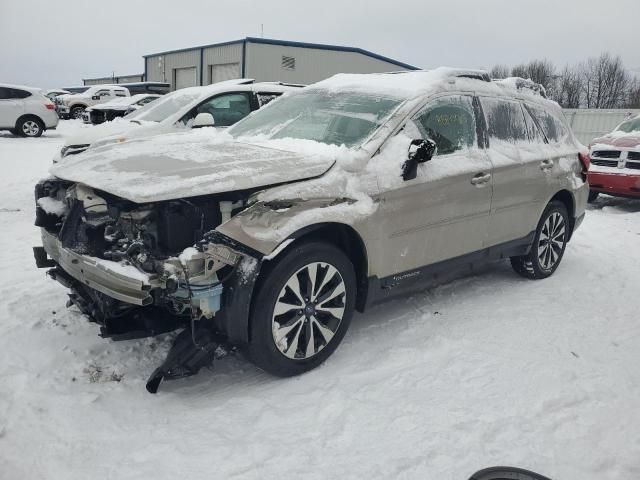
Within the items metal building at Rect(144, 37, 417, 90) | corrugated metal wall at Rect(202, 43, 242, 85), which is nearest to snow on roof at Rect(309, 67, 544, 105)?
metal building at Rect(144, 37, 417, 90)

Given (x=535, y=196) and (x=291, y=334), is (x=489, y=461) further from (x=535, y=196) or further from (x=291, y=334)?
(x=535, y=196)

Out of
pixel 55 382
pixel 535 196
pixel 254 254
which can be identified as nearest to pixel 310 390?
pixel 254 254

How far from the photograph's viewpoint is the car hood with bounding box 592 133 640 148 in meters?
9.81

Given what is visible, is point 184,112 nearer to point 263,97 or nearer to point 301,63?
point 263,97

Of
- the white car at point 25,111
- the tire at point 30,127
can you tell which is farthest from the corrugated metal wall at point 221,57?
the tire at point 30,127

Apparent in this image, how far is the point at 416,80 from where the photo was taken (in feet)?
13.6

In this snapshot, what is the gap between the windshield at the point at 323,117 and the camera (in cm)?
383

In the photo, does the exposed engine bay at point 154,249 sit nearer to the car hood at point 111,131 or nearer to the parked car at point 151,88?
the car hood at point 111,131

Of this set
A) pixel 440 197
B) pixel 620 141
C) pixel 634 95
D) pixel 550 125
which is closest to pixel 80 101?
pixel 620 141

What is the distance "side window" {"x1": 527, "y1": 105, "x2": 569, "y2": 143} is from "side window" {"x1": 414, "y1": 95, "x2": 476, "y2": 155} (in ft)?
3.83

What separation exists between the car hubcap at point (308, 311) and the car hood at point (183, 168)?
607 mm

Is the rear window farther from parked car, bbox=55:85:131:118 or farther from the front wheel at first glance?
the front wheel

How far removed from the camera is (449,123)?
4.17 meters

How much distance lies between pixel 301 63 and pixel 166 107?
21543 mm
